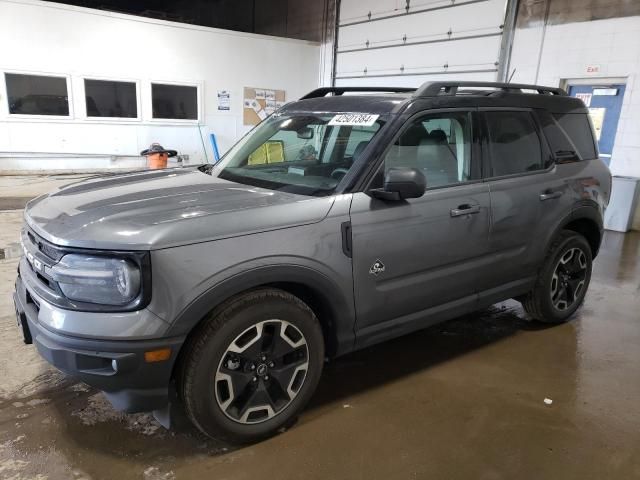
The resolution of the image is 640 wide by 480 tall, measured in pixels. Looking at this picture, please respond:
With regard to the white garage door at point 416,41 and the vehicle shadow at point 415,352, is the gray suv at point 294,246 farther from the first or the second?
the white garage door at point 416,41

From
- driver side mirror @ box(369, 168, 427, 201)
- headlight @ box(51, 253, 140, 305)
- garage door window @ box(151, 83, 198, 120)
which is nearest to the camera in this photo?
headlight @ box(51, 253, 140, 305)

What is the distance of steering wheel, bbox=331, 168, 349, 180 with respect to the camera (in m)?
2.68

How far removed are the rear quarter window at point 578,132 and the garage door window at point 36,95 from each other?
10.5 metres

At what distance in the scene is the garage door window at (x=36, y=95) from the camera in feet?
34.0

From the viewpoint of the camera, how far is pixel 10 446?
93.4 inches

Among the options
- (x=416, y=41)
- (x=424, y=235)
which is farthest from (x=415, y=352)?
(x=416, y=41)

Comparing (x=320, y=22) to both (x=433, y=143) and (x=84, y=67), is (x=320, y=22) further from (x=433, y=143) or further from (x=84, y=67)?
(x=433, y=143)

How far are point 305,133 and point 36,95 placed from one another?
9766mm

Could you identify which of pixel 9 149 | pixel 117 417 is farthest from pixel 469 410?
pixel 9 149

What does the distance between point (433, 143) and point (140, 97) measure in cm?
1044

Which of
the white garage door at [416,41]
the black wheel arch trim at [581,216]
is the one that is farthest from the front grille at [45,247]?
the white garage door at [416,41]

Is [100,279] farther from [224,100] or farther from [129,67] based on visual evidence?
[224,100]

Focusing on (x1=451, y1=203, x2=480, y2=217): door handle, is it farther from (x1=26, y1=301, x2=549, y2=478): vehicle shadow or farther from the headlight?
the headlight

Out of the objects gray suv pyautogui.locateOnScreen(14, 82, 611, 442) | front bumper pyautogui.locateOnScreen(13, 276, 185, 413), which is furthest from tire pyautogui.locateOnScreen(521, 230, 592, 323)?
front bumper pyautogui.locateOnScreen(13, 276, 185, 413)
